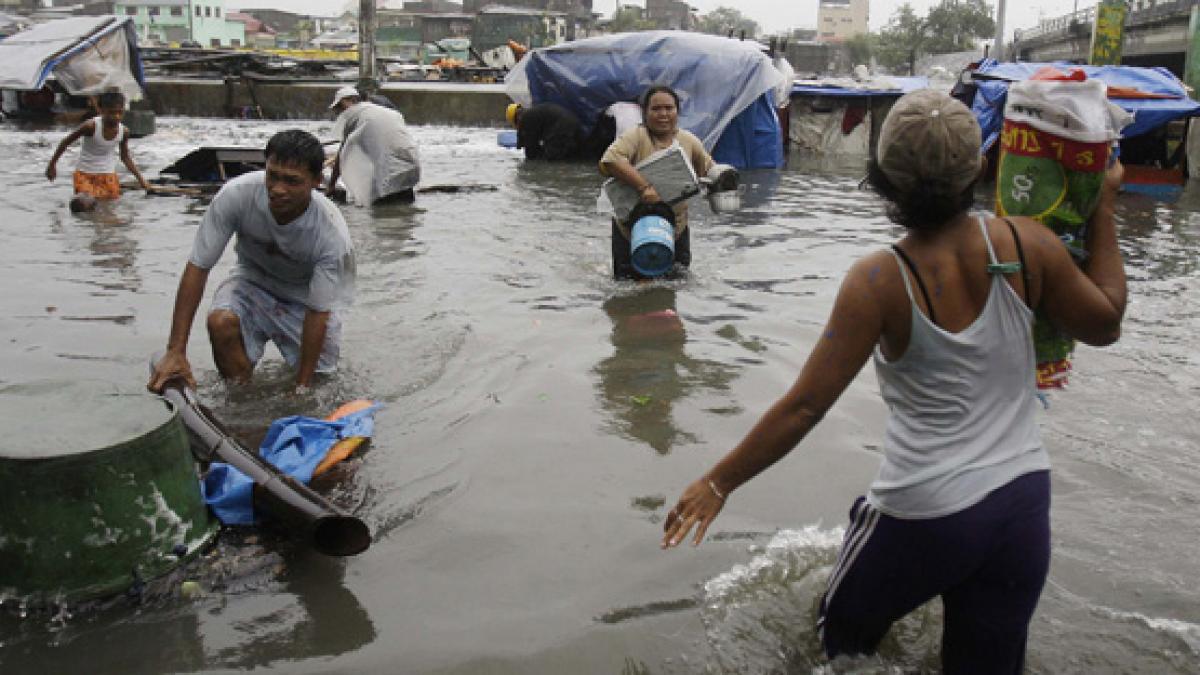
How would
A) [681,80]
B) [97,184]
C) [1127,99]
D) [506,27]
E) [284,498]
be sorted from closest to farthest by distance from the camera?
[284,498] < [97,184] < [1127,99] < [681,80] < [506,27]

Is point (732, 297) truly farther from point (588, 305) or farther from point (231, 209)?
point (231, 209)

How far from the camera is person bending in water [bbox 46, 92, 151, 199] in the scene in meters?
11.0

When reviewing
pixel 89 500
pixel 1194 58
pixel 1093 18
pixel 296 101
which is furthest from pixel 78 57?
pixel 1093 18

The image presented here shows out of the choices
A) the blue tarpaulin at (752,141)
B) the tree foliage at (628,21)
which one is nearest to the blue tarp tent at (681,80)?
the blue tarpaulin at (752,141)

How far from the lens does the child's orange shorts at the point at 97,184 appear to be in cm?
1132

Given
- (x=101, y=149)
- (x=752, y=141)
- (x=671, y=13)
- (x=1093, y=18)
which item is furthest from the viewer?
(x=671, y=13)

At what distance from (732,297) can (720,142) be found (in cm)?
1051

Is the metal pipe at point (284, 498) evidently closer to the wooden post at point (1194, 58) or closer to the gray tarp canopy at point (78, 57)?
the gray tarp canopy at point (78, 57)

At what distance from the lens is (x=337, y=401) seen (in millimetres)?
5117

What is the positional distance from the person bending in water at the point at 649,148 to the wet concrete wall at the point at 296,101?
740 inches

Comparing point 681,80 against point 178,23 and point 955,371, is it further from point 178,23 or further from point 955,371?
point 178,23

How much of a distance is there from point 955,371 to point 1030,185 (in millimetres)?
579

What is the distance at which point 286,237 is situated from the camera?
192 inches

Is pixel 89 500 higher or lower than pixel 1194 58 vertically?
lower
